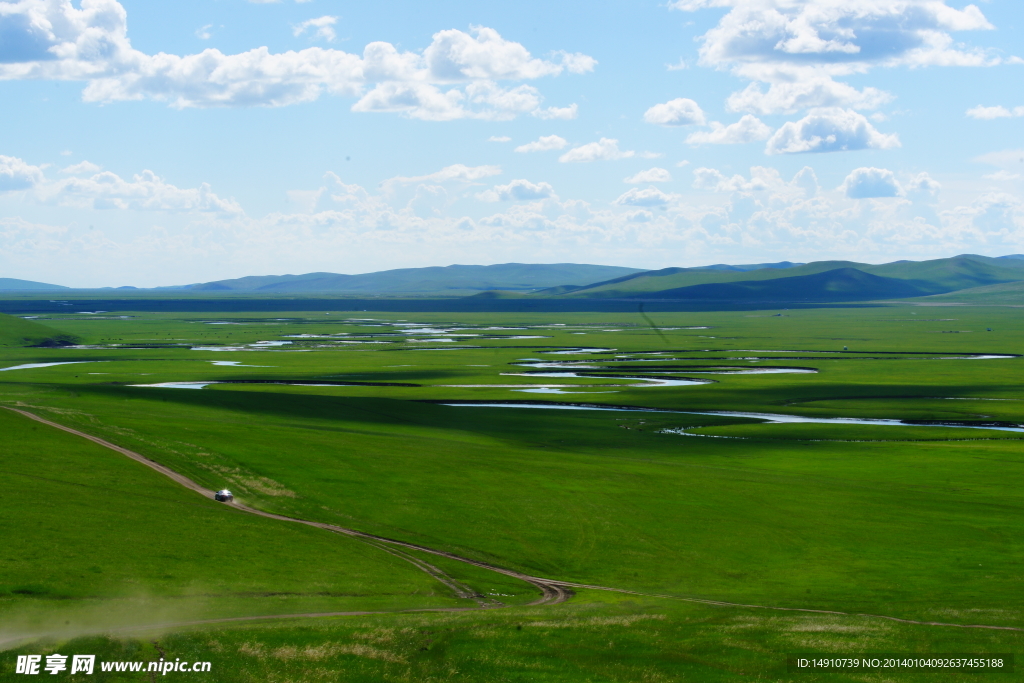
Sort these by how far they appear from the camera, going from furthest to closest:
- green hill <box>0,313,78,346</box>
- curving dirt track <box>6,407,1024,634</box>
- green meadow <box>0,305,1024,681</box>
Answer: green hill <box>0,313,78,346</box>
curving dirt track <box>6,407,1024,634</box>
green meadow <box>0,305,1024,681</box>

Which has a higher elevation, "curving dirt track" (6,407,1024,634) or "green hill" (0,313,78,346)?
"green hill" (0,313,78,346)

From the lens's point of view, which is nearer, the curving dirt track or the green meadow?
the green meadow

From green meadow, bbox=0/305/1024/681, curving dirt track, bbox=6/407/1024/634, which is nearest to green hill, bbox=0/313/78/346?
green meadow, bbox=0/305/1024/681

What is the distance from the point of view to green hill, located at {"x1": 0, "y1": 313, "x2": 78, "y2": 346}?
167 meters

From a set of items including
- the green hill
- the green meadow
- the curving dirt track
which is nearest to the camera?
the green meadow

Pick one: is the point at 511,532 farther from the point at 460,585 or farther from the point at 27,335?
the point at 27,335

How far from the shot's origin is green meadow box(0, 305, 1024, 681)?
2891cm

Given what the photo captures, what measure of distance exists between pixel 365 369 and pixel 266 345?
57334mm

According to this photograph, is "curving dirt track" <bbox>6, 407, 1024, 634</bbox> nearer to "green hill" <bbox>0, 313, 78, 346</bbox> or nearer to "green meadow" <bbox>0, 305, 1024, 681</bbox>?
"green meadow" <bbox>0, 305, 1024, 681</bbox>

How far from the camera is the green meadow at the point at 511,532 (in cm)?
2891

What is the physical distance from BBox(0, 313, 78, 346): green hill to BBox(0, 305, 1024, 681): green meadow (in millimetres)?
74898

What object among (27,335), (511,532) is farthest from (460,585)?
(27,335)

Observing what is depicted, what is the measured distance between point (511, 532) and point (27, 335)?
509ft

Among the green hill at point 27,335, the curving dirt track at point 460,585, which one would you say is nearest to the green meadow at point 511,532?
the curving dirt track at point 460,585
